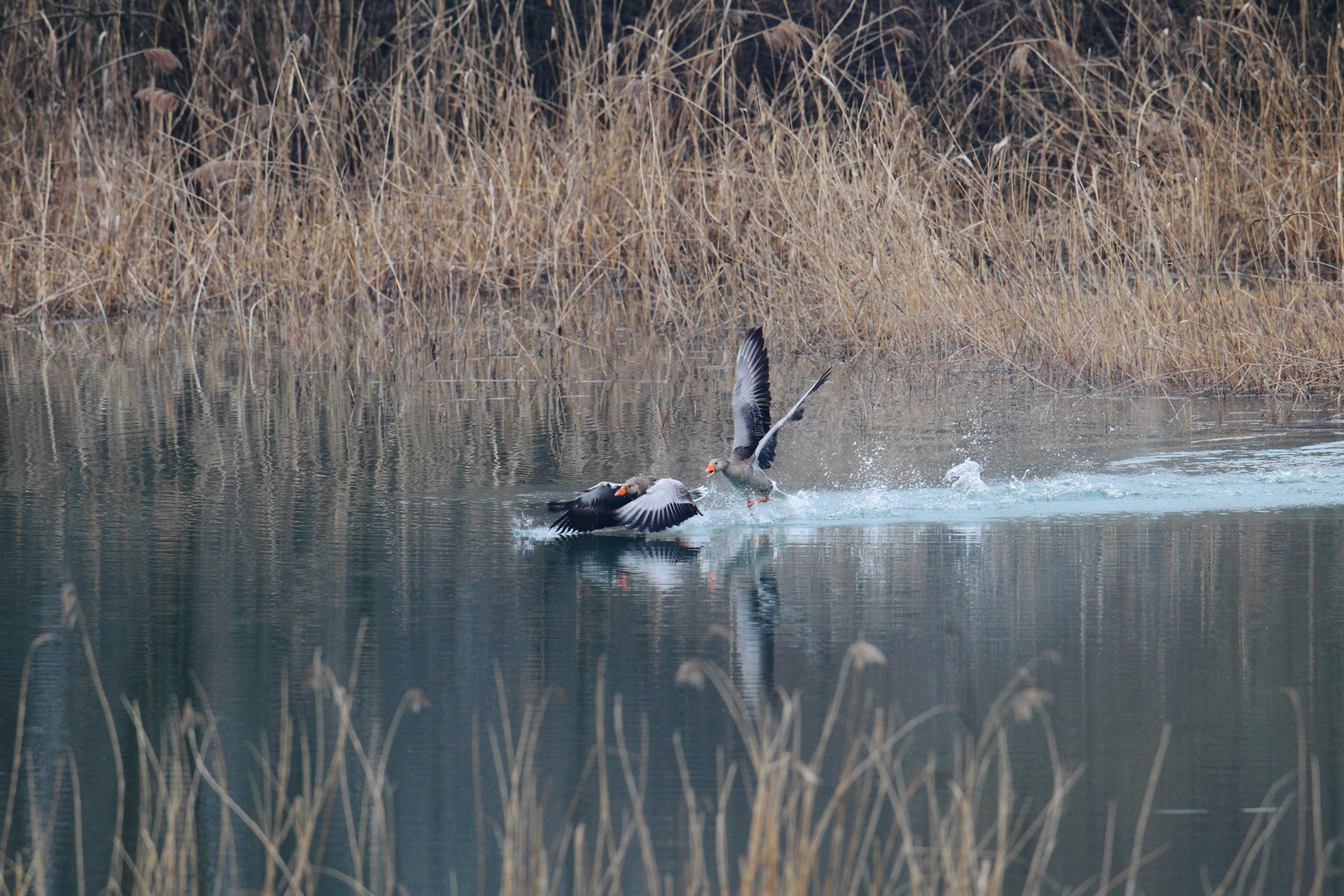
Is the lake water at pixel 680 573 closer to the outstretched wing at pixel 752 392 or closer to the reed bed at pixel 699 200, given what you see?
the outstretched wing at pixel 752 392

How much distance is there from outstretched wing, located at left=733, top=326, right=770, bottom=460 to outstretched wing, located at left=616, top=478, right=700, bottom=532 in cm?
87

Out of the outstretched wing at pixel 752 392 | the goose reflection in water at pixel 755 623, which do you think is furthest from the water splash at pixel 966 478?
the goose reflection in water at pixel 755 623

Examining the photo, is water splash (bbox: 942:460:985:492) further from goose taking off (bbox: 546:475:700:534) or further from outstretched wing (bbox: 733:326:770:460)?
goose taking off (bbox: 546:475:700:534)

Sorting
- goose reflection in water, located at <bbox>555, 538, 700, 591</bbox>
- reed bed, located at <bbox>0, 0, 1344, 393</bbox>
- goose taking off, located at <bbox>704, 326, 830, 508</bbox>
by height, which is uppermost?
reed bed, located at <bbox>0, 0, 1344, 393</bbox>

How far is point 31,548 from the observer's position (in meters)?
6.92

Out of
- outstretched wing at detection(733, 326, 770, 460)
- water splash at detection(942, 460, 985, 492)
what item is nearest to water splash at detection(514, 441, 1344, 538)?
water splash at detection(942, 460, 985, 492)

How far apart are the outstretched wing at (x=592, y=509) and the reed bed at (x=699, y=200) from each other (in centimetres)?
438

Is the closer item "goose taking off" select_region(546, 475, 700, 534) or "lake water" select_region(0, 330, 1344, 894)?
"lake water" select_region(0, 330, 1344, 894)

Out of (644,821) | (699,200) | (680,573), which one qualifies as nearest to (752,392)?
(680,573)

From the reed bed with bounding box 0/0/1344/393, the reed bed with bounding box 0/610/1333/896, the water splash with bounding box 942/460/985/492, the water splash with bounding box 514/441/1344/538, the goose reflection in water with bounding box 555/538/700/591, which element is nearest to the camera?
the reed bed with bounding box 0/610/1333/896

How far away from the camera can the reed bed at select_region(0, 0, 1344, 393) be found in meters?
11.3

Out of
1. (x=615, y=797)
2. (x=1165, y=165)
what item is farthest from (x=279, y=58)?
(x=615, y=797)

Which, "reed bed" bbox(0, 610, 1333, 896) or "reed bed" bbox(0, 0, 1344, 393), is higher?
"reed bed" bbox(0, 0, 1344, 393)

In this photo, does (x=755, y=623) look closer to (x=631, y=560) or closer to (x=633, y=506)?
(x=631, y=560)
